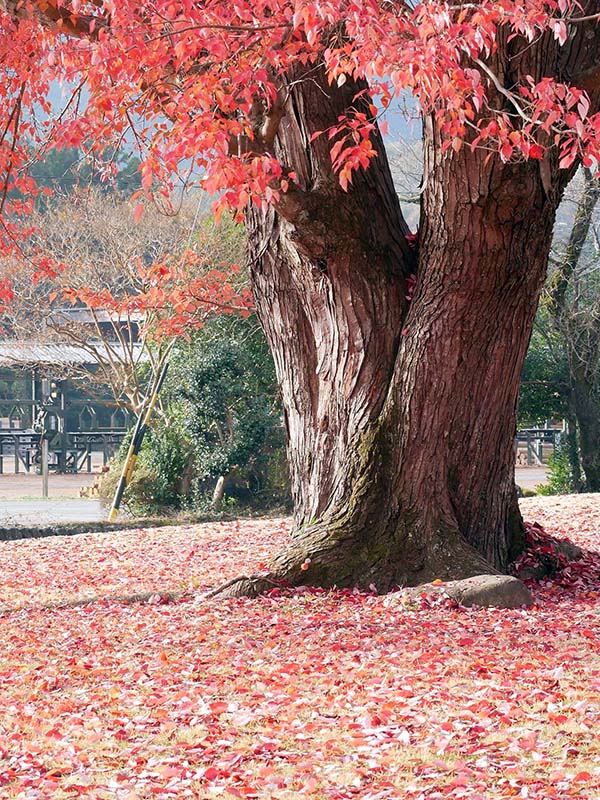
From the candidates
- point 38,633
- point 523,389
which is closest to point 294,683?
point 38,633

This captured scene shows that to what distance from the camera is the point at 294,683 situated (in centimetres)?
475

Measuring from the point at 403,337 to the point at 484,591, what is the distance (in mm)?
1808

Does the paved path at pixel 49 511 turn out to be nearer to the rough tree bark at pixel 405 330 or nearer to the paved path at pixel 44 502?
the paved path at pixel 44 502

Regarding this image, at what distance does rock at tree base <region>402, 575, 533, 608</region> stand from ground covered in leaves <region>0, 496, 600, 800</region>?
0.10 metres

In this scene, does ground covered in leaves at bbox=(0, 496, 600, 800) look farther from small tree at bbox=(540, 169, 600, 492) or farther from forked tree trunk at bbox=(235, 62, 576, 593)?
small tree at bbox=(540, 169, 600, 492)

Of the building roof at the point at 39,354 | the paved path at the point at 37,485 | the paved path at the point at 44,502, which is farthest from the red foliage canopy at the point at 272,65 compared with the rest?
the paved path at the point at 37,485

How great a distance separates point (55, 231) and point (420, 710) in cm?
1742

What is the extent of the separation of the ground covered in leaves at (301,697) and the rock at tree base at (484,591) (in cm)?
10

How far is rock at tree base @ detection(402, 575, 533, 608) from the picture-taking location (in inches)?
245

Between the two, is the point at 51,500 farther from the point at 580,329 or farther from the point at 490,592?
the point at 490,592

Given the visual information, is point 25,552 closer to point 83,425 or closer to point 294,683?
point 294,683

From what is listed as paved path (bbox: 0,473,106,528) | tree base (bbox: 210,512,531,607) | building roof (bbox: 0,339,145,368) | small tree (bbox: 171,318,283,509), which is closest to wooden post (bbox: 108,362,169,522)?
small tree (bbox: 171,318,283,509)

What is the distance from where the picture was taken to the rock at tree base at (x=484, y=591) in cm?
622

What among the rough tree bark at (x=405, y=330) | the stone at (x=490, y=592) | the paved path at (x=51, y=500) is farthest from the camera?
the paved path at (x=51, y=500)
